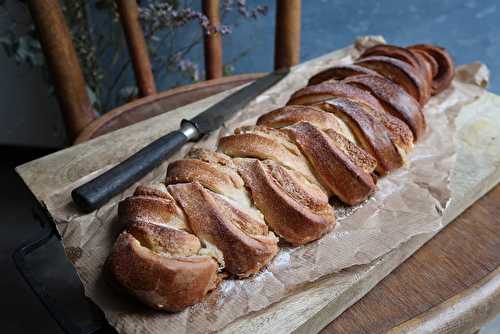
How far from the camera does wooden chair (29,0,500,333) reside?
1.24 m

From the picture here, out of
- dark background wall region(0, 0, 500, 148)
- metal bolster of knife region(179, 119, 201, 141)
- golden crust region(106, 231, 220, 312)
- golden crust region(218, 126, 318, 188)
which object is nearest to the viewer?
golden crust region(106, 231, 220, 312)

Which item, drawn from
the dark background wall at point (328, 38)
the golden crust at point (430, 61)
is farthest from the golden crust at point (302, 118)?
the dark background wall at point (328, 38)

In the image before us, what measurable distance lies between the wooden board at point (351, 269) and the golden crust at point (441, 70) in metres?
→ 0.13

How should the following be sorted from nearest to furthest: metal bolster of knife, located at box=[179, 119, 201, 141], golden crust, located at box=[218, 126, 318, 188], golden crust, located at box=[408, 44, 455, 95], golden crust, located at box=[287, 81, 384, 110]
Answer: golden crust, located at box=[218, 126, 318, 188]
golden crust, located at box=[287, 81, 384, 110]
metal bolster of knife, located at box=[179, 119, 201, 141]
golden crust, located at box=[408, 44, 455, 95]

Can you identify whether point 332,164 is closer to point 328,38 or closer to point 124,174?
point 124,174

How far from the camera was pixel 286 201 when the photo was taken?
4.15 ft

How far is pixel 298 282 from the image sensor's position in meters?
1.25

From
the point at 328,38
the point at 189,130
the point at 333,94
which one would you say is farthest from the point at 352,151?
the point at 328,38

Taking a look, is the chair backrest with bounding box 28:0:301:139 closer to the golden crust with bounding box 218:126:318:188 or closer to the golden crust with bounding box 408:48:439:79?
the golden crust with bounding box 408:48:439:79

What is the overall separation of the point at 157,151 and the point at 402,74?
847 millimetres

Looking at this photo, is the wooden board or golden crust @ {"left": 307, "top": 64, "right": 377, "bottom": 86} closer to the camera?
the wooden board

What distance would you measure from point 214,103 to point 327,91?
558mm

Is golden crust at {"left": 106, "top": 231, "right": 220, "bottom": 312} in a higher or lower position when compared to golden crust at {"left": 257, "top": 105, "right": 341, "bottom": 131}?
lower

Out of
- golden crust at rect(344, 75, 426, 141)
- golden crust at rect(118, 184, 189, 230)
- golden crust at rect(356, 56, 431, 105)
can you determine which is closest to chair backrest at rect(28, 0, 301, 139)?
golden crust at rect(356, 56, 431, 105)
